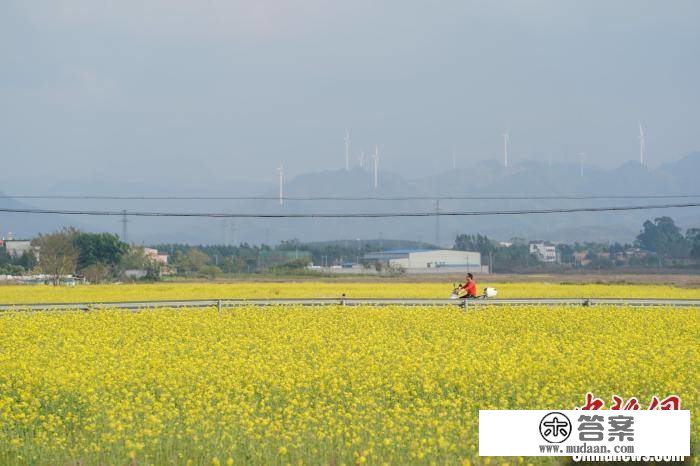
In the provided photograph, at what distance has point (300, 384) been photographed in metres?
17.4

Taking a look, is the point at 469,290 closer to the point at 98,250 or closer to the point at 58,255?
the point at 58,255

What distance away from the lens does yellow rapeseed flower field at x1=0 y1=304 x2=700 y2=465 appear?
13.6m

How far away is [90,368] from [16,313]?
1557 centimetres

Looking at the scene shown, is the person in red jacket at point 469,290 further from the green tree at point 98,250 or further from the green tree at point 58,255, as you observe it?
the green tree at point 98,250

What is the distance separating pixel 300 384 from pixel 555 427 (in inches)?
228

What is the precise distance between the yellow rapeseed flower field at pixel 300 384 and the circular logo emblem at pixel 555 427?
0.32m

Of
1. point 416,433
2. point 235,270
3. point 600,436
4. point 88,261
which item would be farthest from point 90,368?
point 235,270

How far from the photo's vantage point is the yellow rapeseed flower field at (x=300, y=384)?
534 inches

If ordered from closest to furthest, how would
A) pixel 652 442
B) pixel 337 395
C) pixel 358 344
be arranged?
pixel 652 442 → pixel 337 395 → pixel 358 344

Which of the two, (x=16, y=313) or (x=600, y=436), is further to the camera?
(x=16, y=313)

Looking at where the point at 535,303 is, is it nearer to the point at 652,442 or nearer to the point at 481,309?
the point at 481,309

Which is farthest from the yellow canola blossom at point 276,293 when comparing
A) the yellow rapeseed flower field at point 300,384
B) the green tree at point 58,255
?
the green tree at point 58,255

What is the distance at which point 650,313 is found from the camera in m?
33.3

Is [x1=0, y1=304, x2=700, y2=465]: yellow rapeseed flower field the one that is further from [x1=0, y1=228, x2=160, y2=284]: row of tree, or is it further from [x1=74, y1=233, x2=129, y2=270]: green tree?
[x1=74, y1=233, x2=129, y2=270]: green tree
